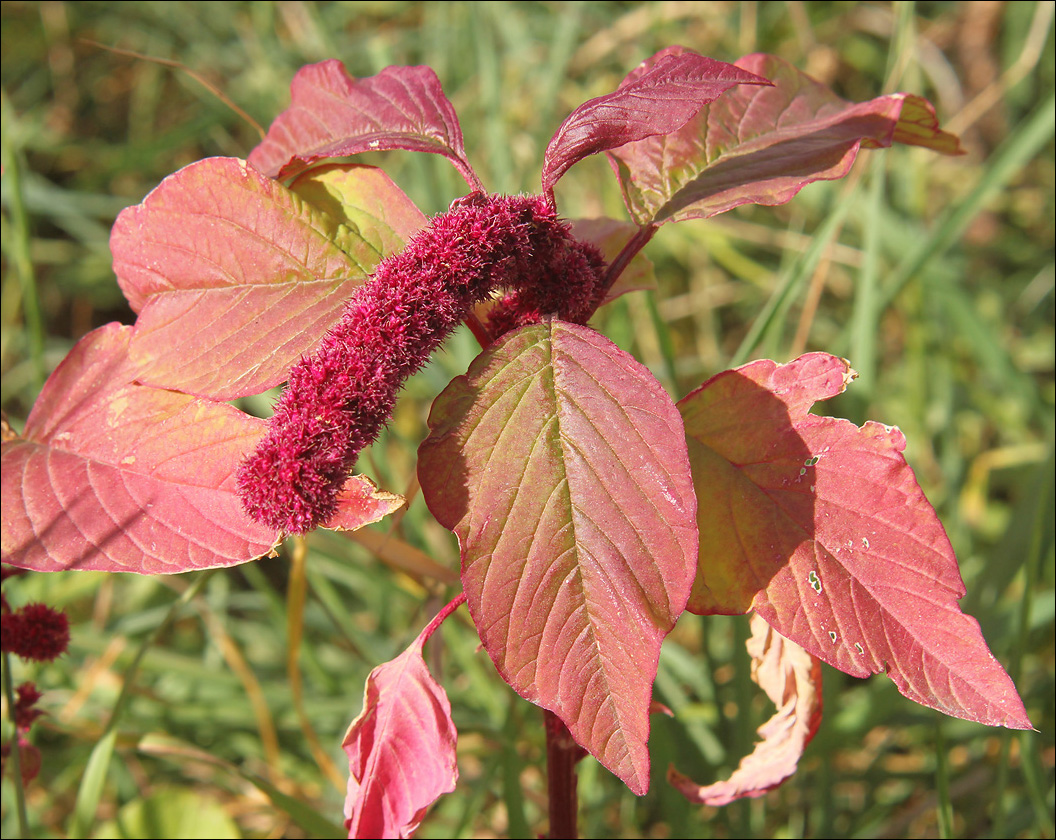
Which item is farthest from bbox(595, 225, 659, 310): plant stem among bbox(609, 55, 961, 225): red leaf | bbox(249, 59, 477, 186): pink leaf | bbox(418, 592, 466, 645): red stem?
bbox(418, 592, 466, 645): red stem

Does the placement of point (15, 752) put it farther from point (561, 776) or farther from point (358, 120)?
point (358, 120)

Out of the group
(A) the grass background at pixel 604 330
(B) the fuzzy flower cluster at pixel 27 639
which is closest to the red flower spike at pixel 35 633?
(B) the fuzzy flower cluster at pixel 27 639

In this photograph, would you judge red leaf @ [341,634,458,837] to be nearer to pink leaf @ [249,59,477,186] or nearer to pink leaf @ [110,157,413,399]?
pink leaf @ [110,157,413,399]

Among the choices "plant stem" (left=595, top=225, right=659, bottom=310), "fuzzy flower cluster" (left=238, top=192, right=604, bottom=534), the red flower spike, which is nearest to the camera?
"fuzzy flower cluster" (left=238, top=192, right=604, bottom=534)

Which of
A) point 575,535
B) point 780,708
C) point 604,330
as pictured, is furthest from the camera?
point 604,330

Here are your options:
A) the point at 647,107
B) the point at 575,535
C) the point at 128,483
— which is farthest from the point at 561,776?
the point at 647,107

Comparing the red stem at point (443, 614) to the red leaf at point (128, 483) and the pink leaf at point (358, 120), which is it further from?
the pink leaf at point (358, 120)
